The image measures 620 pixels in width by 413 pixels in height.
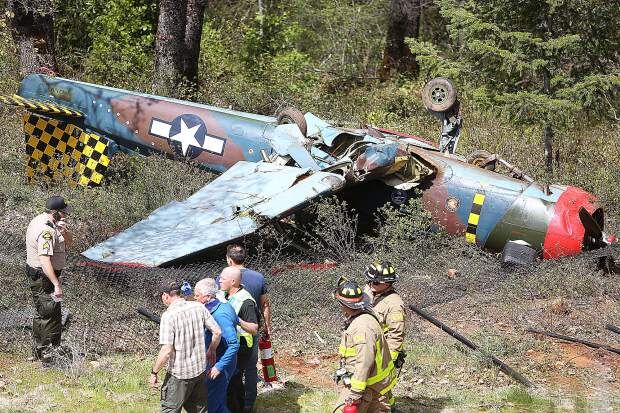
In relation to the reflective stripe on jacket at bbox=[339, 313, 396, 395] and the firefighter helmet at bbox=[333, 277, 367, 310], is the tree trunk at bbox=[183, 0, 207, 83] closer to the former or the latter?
the firefighter helmet at bbox=[333, 277, 367, 310]

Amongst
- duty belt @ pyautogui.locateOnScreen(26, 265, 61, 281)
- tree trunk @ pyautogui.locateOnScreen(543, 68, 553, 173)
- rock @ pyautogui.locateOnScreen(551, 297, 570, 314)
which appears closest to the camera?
duty belt @ pyautogui.locateOnScreen(26, 265, 61, 281)

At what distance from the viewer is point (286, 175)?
39.0 ft

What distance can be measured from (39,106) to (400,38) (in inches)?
437

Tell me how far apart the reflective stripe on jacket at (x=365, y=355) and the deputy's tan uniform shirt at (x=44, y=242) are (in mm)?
3385

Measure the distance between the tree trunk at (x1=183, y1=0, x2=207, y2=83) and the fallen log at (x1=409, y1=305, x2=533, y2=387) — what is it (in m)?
9.83

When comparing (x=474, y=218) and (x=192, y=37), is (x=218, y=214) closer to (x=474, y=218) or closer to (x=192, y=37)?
(x=474, y=218)

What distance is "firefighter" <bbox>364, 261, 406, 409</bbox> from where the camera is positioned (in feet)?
22.7

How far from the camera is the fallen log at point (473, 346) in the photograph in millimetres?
8352

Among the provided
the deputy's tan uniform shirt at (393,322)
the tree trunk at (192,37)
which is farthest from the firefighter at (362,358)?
the tree trunk at (192,37)

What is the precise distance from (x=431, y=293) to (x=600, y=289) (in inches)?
79.3

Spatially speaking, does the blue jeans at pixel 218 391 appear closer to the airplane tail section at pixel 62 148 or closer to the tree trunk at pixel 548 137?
the airplane tail section at pixel 62 148

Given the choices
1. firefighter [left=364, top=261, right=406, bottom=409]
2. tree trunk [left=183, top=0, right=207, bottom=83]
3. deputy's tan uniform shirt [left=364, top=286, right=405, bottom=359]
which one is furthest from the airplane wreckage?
deputy's tan uniform shirt [left=364, top=286, right=405, bottom=359]

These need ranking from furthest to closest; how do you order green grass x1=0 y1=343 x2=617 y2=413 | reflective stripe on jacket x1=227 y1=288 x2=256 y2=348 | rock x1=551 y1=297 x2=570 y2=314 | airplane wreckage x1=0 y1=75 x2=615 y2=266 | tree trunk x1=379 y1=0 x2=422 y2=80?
tree trunk x1=379 y1=0 x2=422 y2=80 → airplane wreckage x1=0 y1=75 x2=615 y2=266 → rock x1=551 y1=297 x2=570 y2=314 → green grass x1=0 y1=343 x2=617 y2=413 → reflective stripe on jacket x1=227 y1=288 x2=256 y2=348

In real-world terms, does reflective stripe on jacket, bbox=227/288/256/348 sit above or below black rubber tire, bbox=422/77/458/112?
below
